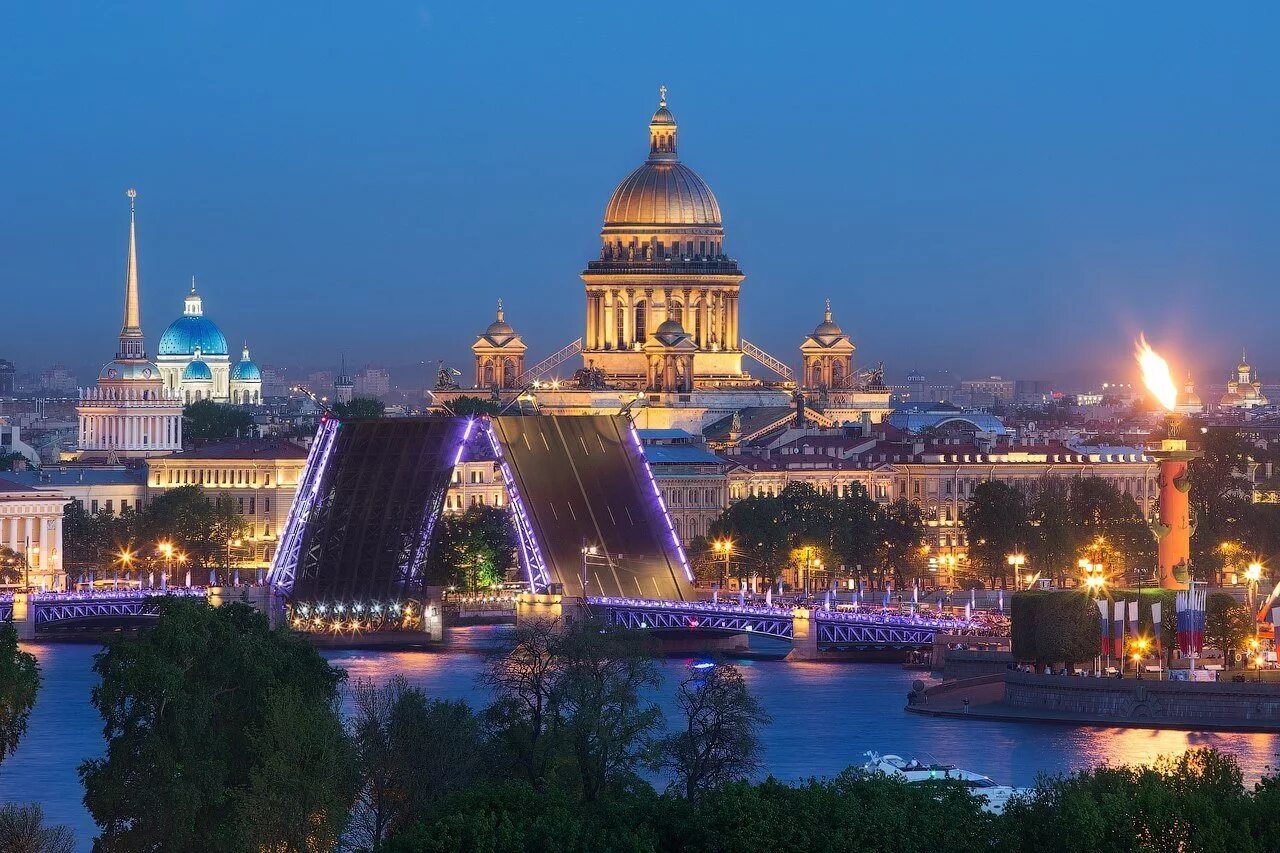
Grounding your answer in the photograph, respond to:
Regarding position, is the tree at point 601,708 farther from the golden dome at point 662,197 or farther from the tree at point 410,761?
the golden dome at point 662,197

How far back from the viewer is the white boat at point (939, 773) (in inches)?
1924

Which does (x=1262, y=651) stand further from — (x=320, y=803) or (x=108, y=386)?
(x=108, y=386)

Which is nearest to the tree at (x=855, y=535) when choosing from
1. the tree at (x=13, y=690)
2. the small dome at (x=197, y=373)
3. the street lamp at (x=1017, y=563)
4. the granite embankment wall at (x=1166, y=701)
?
the street lamp at (x=1017, y=563)

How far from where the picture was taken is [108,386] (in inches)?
4843

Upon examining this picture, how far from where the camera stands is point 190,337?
158 m

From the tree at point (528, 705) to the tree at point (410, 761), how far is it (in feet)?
1.61

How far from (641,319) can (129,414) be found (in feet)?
49.3

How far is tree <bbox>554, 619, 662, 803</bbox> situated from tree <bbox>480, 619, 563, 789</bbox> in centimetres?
16

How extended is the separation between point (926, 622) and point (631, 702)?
74.7 feet

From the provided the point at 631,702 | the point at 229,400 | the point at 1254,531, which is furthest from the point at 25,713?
the point at 229,400

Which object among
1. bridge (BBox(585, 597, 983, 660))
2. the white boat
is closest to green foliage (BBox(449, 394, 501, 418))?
bridge (BBox(585, 597, 983, 660))

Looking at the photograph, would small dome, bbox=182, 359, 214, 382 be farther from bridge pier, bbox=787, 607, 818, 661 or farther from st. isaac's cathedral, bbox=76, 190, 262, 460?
bridge pier, bbox=787, 607, 818, 661

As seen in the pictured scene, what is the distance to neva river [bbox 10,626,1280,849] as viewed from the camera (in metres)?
54.0

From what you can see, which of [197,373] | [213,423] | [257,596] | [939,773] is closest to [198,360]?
[197,373]
